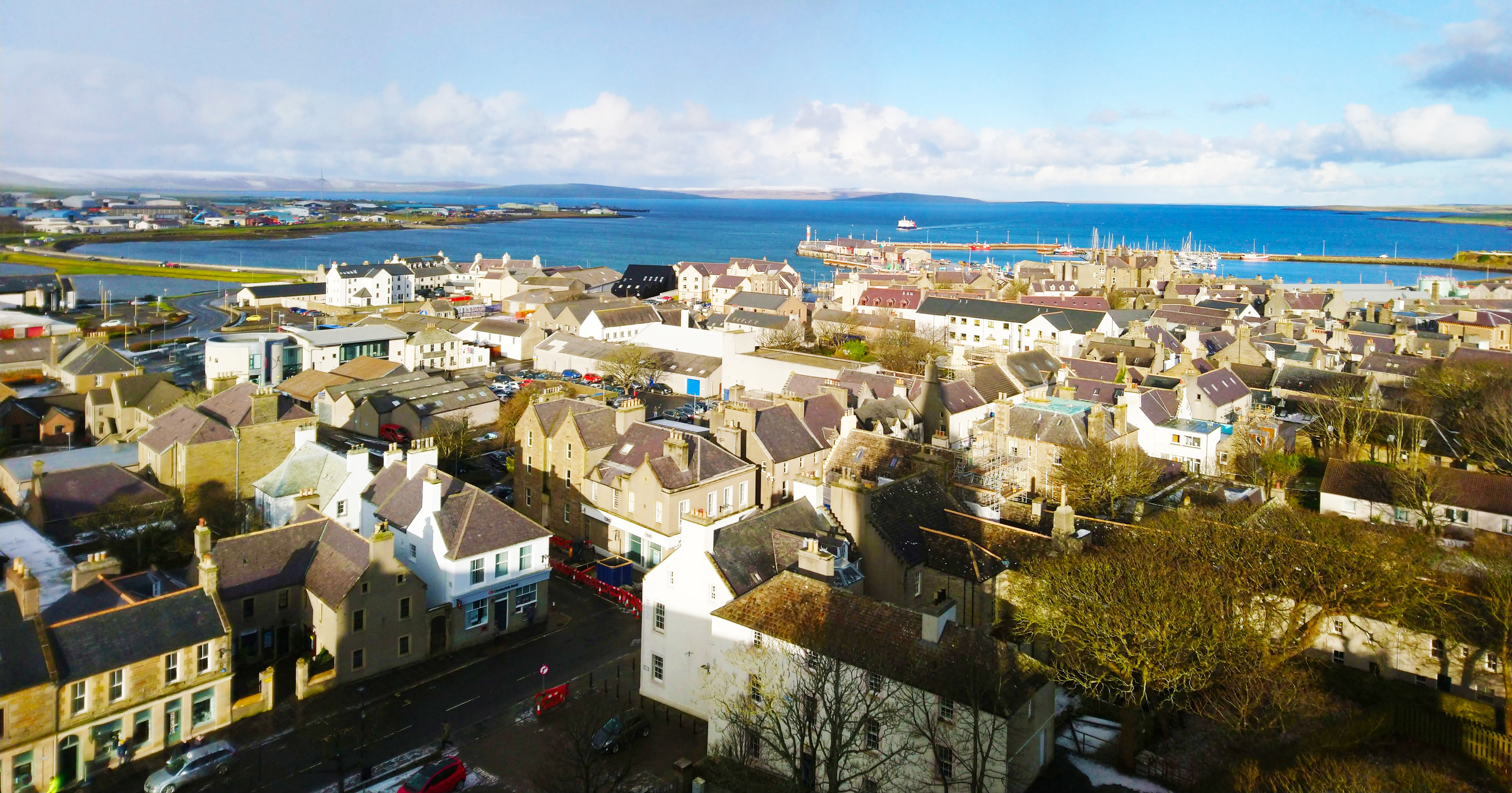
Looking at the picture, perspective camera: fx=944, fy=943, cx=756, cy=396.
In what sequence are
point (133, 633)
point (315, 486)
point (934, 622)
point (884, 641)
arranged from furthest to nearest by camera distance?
point (315, 486)
point (133, 633)
point (884, 641)
point (934, 622)

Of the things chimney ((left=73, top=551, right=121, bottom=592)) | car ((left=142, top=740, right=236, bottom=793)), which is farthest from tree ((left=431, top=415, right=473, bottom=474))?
car ((left=142, top=740, right=236, bottom=793))

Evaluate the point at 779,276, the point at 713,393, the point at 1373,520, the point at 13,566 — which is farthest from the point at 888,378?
the point at 779,276

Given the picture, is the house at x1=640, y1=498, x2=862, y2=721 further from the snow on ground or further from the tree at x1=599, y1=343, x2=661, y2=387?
the tree at x1=599, y1=343, x2=661, y2=387

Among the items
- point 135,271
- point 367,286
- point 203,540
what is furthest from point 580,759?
point 135,271

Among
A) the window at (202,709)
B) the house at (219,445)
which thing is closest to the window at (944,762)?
the window at (202,709)

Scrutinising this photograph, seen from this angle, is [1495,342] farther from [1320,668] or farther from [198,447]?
[198,447]

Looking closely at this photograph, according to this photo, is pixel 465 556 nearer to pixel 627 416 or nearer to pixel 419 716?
pixel 419 716
